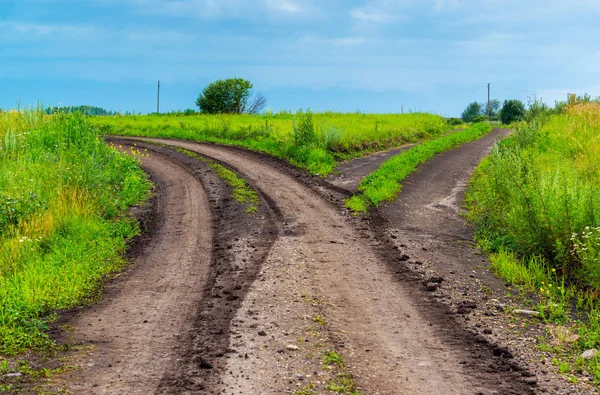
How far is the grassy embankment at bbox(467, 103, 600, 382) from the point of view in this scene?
273 inches

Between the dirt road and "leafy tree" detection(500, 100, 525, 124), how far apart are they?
53.4 meters

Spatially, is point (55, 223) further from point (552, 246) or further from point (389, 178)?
point (389, 178)

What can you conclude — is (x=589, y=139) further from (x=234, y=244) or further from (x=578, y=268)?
(x=234, y=244)

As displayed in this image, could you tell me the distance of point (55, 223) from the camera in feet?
35.0

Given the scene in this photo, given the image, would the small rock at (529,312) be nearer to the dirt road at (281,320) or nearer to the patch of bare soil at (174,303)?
the dirt road at (281,320)

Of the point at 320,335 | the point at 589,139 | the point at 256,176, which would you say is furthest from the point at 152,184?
the point at 589,139

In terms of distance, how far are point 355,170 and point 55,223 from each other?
33.4 ft

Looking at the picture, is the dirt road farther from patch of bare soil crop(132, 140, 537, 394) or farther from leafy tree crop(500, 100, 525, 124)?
leafy tree crop(500, 100, 525, 124)

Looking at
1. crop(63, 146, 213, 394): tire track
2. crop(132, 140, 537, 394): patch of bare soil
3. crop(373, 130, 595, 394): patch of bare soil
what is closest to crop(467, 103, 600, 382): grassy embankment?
crop(373, 130, 595, 394): patch of bare soil

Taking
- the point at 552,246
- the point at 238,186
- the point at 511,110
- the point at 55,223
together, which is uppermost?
the point at 511,110

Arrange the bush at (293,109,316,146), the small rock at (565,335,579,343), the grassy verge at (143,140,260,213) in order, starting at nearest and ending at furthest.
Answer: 1. the small rock at (565,335,579,343)
2. the grassy verge at (143,140,260,213)
3. the bush at (293,109,316,146)

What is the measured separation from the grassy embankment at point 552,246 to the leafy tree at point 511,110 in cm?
5032

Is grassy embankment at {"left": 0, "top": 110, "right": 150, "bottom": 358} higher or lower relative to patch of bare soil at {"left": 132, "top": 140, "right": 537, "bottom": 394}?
higher

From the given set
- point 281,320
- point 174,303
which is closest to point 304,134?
point 174,303
